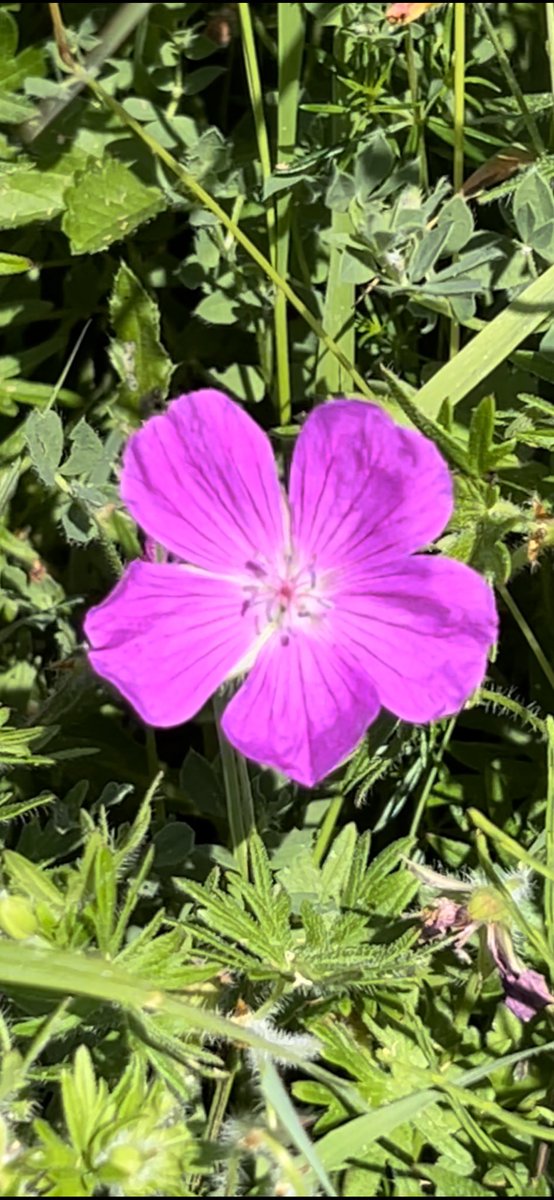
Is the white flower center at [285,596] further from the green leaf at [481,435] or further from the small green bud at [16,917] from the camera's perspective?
the small green bud at [16,917]

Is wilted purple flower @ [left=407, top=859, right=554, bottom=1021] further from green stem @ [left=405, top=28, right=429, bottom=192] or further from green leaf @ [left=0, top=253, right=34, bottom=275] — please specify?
green stem @ [left=405, top=28, right=429, bottom=192]

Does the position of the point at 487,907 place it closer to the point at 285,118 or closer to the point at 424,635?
the point at 424,635

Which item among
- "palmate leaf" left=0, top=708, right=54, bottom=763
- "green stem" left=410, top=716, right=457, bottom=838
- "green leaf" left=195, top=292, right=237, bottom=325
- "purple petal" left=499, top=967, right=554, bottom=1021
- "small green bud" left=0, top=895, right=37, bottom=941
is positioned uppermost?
"green leaf" left=195, top=292, right=237, bottom=325

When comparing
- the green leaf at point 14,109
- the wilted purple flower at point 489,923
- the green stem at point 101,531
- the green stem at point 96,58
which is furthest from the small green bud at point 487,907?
the green leaf at point 14,109

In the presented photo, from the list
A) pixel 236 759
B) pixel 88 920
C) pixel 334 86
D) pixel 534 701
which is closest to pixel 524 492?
pixel 534 701

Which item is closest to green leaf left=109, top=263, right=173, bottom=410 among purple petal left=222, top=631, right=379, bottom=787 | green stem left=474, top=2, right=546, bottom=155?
purple petal left=222, top=631, right=379, bottom=787

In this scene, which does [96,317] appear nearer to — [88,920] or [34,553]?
[34,553]

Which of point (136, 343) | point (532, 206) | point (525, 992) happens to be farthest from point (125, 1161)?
point (532, 206)
